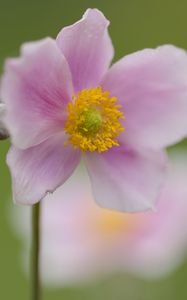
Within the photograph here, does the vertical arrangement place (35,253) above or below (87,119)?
below

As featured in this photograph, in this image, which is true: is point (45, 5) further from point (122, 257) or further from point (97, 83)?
point (97, 83)

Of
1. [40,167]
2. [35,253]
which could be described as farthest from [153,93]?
[35,253]

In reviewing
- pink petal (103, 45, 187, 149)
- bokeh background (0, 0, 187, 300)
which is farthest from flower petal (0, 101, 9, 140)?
bokeh background (0, 0, 187, 300)

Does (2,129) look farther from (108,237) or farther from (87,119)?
(108,237)

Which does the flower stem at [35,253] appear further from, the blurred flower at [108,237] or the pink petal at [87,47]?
the blurred flower at [108,237]

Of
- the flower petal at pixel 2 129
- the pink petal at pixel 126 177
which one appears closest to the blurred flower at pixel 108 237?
the pink petal at pixel 126 177

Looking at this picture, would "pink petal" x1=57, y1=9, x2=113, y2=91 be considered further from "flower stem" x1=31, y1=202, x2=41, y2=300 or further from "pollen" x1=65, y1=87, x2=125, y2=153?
"flower stem" x1=31, y1=202, x2=41, y2=300
